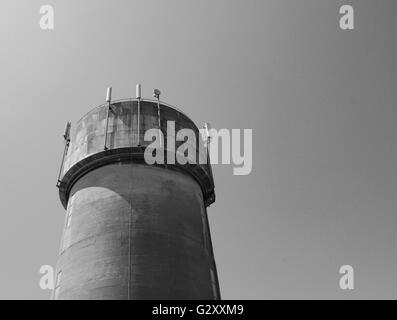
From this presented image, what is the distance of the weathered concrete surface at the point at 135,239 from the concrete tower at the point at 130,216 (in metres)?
0.04

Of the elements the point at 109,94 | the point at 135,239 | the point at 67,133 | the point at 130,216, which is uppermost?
the point at 109,94

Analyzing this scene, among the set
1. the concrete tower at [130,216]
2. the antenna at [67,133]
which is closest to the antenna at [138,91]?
the concrete tower at [130,216]

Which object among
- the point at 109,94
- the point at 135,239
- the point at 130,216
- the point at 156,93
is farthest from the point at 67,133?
the point at 135,239

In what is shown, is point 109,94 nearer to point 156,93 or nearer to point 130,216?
point 156,93

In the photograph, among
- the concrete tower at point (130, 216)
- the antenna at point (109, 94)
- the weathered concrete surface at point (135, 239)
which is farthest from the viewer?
the antenna at point (109, 94)

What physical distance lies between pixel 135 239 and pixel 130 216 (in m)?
0.99

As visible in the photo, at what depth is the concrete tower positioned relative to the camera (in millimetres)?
15617

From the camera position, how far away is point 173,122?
20.7m

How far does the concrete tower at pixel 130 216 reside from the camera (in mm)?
15617

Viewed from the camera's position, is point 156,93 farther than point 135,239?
Yes

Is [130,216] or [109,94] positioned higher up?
[109,94]

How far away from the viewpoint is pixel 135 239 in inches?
642

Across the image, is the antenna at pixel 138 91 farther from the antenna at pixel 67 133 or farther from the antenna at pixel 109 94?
the antenna at pixel 67 133
